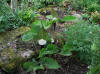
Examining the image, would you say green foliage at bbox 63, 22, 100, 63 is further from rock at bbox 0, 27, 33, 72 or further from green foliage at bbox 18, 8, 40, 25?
green foliage at bbox 18, 8, 40, 25

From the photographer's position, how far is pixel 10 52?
3188 millimetres

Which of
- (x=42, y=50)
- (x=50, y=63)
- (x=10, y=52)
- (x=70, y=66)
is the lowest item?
(x=70, y=66)

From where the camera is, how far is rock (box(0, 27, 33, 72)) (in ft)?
9.64

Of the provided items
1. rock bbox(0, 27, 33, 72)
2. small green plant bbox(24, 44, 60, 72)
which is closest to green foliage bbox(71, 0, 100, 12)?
rock bbox(0, 27, 33, 72)

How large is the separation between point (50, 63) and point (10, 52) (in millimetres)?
888

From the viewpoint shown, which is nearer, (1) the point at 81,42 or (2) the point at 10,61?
(2) the point at 10,61

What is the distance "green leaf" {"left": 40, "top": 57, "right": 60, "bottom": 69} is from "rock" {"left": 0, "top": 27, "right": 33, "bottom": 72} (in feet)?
1.26

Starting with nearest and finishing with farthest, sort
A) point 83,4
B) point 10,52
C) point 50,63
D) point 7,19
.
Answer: point 50,63
point 10,52
point 7,19
point 83,4

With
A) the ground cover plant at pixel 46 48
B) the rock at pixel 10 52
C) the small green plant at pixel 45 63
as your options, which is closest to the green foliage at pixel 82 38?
the ground cover plant at pixel 46 48

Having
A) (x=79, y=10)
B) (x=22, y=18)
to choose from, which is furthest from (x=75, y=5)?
(x=22, y=18)

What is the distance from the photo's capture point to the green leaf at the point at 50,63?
283cm

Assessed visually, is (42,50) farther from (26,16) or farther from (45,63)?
(26,16)

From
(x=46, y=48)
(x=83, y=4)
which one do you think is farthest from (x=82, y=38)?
(x=83, y=4)

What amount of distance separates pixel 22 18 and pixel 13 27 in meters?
0.50
